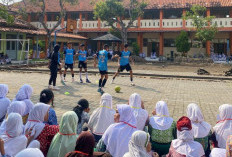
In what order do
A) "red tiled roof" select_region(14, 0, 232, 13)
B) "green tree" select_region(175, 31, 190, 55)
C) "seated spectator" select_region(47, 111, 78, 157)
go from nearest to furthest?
1. "seated spectator" select_region(47, 111, 78, 157)
2. "green tree" select_region(175, 31, 190, 55)
3. "red tiled roof" select_region(14, 0, 232, 13)

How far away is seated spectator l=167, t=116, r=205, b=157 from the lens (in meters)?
3.18

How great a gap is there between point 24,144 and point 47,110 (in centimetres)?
79

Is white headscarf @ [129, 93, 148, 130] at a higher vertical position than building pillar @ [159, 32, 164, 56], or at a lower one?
lower

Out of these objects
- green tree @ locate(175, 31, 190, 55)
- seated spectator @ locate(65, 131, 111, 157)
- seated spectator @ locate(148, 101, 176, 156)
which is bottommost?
seated spectator @ locate(148, 101, 176, 156)

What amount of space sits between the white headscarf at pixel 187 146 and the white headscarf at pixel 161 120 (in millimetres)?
768

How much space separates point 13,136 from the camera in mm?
3168

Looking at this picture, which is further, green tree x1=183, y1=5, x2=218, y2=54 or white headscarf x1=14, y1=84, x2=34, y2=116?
green tree x1=183, y1=5, x2=218, y2=54

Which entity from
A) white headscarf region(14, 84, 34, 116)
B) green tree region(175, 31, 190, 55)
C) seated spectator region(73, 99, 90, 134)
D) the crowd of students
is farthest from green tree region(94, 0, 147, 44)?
the crowd of students

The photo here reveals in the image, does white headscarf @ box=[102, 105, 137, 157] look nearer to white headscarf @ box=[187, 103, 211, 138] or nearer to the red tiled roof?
white headscarf @ box=[187, 103, 211, 138]

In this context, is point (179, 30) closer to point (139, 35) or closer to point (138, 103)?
point (139, 35)

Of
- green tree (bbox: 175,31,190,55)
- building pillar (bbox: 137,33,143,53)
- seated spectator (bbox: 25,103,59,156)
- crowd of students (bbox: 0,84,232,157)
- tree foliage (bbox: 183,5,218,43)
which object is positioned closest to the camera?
crowd of students (bbox: 0,84,232,157)

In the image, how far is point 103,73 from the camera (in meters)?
10.6

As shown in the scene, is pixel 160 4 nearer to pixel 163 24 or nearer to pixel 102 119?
pixel 163 24

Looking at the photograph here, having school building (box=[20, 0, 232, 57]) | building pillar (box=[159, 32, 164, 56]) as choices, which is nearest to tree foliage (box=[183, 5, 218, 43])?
school building (box=[20, 0, 232, 57])
